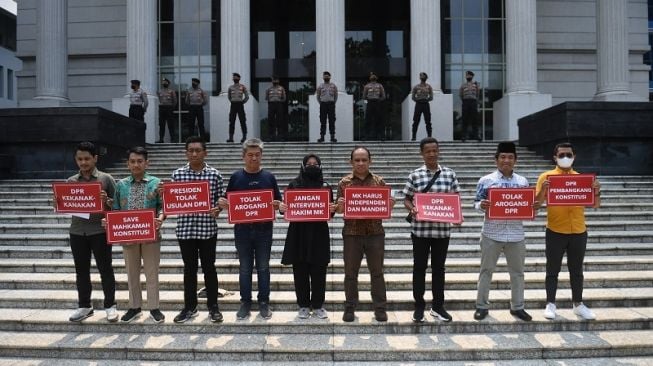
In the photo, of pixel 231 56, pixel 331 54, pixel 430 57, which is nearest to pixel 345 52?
pixel 331 54

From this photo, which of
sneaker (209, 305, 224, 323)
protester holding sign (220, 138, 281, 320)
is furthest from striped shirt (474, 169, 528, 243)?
sneaker (209, 305, 224, 323)

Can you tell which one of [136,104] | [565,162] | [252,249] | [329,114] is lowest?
[252,249]

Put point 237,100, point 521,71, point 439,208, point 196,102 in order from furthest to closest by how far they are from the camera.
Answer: point 521,71 → point 196,102 → point 237,100 → point 439,208

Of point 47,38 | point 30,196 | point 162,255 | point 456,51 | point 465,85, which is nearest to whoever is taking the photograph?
point 162,255

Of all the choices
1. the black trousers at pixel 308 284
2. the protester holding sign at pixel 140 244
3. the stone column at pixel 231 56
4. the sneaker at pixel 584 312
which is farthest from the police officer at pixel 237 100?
the sneaker at pixel 584 312

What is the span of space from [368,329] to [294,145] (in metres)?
9.60

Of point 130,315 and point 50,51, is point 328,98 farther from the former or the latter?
point 50,51

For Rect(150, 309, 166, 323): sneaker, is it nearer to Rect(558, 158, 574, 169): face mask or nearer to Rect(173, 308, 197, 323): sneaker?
Rect(173, 308, 197, 323): sneaker

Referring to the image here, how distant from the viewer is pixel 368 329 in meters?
6.01

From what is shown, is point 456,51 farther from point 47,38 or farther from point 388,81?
point 47,38

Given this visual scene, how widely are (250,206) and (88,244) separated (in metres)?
2.13

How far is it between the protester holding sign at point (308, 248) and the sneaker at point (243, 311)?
0.66 metres

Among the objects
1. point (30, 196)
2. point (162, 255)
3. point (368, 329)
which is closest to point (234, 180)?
point (368, 329)

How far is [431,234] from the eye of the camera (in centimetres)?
591
